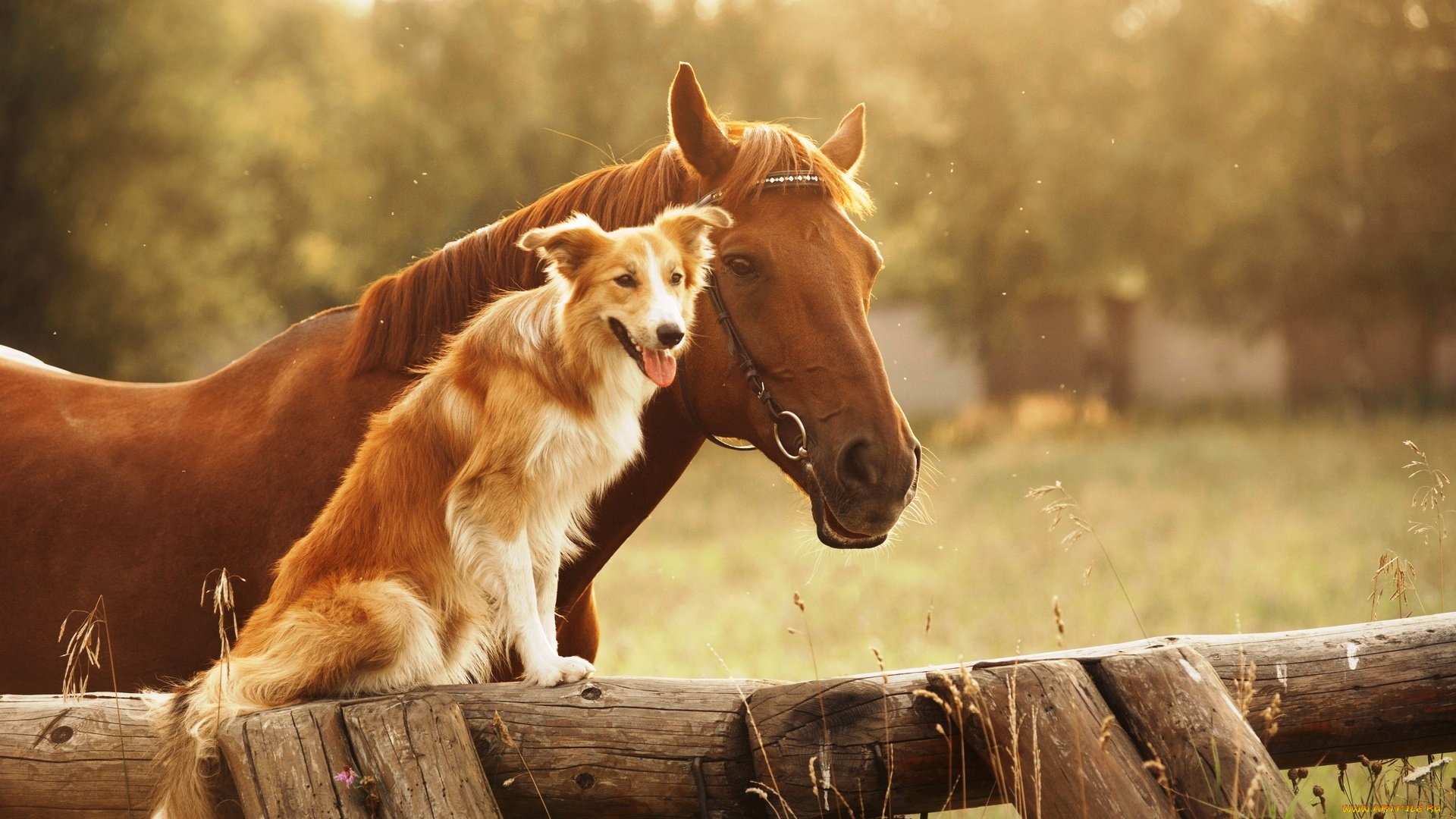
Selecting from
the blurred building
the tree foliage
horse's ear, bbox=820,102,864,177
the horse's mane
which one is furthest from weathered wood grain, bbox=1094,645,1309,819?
the blurred building

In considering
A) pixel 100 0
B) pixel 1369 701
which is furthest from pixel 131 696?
pixel 100 0

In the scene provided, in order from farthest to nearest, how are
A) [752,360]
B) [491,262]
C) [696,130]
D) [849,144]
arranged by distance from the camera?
[849,144]
[491,262]
[696,130]
[752,360]

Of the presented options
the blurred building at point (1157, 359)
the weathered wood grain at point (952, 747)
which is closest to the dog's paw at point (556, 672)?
the weathered wood grain at point (952, 747)

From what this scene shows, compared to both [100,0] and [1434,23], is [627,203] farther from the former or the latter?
[1434,23]

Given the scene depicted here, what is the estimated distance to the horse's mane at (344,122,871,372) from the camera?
3.74m

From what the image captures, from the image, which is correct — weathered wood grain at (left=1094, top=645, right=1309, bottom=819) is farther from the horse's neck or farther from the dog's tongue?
the horse's neck

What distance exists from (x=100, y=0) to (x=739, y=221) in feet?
56.1

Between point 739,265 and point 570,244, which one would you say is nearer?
point 570,244

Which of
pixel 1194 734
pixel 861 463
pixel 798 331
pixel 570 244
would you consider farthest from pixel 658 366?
pixel 1194 734

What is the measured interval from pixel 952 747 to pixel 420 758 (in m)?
1.31

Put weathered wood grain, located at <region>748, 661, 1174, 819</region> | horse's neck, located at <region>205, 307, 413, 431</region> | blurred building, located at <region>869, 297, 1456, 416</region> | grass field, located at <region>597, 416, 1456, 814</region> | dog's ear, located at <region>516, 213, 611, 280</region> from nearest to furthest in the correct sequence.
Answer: weathered wood grain, located at <region>748, 661, 1174, 819</region> → dog's ear, located at <region>516, 213, 611, 280</region> → horse's neck, located at <region>205, 307, 413, 431</region> → grass field, located at <region>597, 416, 1456, 814</region> → blurred building, located at <region>869, 297, 1456, 416</region>

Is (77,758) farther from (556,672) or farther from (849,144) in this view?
(849,144)

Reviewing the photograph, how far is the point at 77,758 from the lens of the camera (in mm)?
2969

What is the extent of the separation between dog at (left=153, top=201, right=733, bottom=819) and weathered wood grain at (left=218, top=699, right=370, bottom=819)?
121mm
